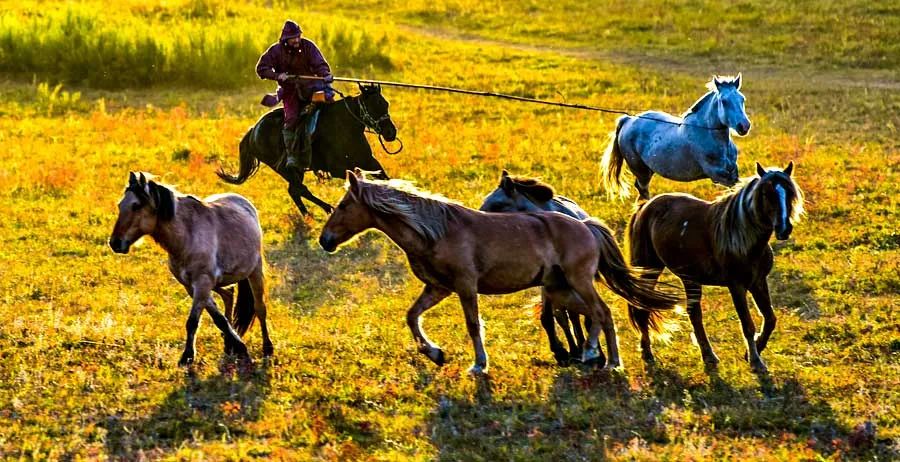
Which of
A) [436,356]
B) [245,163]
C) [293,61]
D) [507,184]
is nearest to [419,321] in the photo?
[436,356]

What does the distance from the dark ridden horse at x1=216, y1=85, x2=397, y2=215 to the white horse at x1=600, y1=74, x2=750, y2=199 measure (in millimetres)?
2865

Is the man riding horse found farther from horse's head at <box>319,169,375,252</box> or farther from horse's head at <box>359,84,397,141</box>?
horse's head at <box>319,169,375,252</box>

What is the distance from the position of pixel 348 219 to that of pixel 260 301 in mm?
1450

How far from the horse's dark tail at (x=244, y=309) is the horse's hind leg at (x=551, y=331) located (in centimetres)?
215

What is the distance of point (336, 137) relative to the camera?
15680mm

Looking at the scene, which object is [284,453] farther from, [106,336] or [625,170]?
[625,170]

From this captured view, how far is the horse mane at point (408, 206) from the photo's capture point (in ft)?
29.2

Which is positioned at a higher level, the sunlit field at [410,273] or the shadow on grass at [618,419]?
the shadow on grass at [618,419]

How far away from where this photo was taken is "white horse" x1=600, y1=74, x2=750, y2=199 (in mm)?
14594

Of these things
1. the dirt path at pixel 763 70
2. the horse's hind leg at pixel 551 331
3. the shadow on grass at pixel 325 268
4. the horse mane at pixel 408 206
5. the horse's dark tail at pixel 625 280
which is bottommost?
the shadow on grass at pixel 325 268

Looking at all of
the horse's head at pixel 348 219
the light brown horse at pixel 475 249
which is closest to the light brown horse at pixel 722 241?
the light brown horse at pixel 475 249

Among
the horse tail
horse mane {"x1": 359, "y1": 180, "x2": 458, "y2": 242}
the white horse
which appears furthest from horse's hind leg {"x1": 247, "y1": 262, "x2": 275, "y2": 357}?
the horse tail

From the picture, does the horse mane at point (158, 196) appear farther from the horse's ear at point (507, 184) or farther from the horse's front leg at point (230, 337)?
the horse's ear at point (507, 184)

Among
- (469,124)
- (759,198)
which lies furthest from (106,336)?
(469,124)
